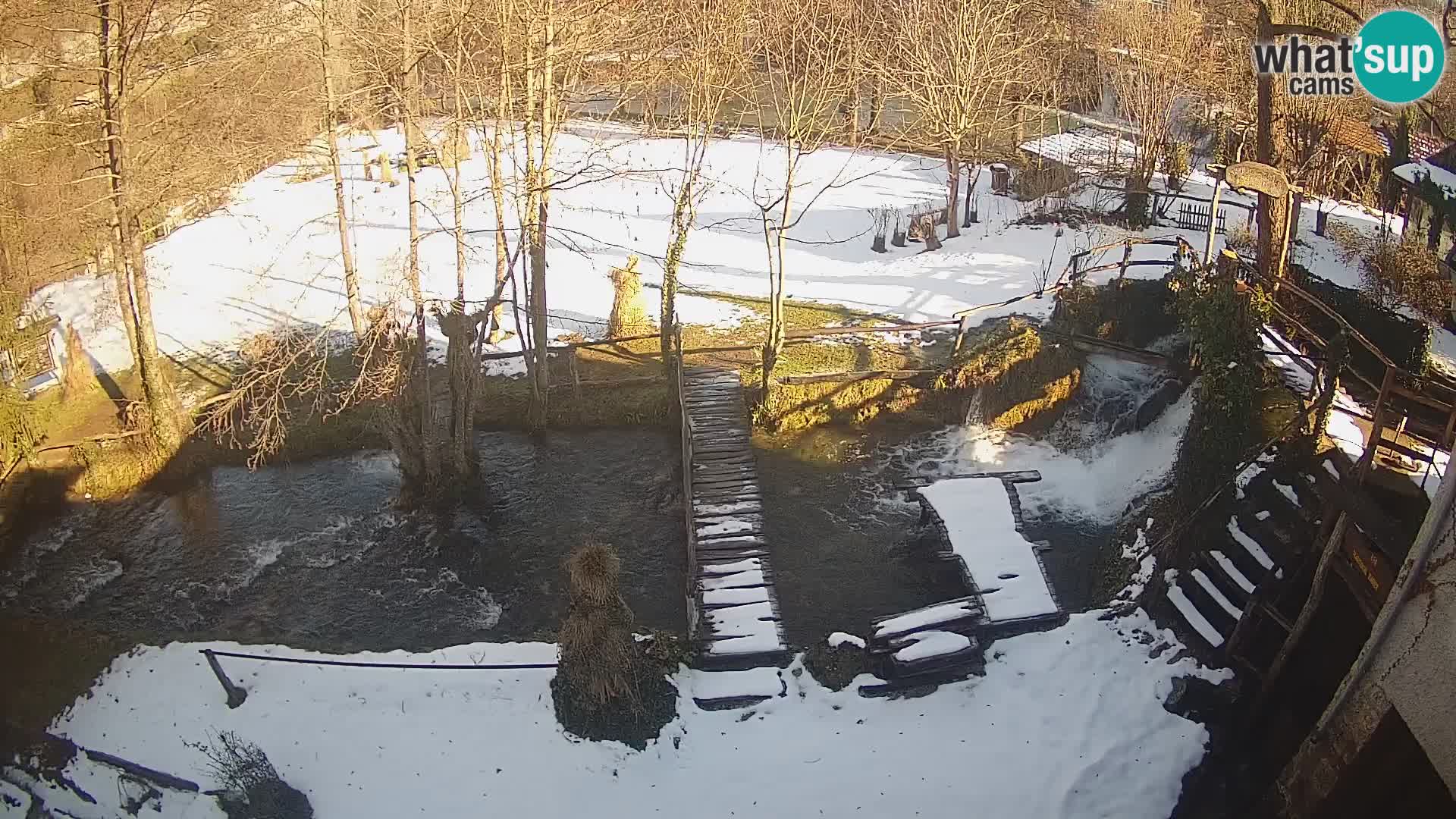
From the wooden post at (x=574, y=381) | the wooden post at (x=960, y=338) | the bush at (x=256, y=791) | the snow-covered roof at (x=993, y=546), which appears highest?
the wooden post at (x=960, y=338)

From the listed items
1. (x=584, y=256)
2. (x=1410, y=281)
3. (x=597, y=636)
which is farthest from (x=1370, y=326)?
(x=584, y=256)

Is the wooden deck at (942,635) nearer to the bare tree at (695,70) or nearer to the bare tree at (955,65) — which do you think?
the bare tree at (695,70)

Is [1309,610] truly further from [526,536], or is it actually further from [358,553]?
[358,553]

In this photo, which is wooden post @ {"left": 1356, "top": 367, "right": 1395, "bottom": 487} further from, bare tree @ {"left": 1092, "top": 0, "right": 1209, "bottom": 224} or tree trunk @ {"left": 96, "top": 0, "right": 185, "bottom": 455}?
tree trunk @ {"left": 96, "top": 0, "right": 185, "bottom": 455}

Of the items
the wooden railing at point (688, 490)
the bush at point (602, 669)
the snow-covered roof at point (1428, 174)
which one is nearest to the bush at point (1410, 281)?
the snow-covered roof at point (1428, 174)

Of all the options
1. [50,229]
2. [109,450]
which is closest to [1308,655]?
[109,450]

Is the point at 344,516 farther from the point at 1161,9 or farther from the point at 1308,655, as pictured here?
the point at 1161,9

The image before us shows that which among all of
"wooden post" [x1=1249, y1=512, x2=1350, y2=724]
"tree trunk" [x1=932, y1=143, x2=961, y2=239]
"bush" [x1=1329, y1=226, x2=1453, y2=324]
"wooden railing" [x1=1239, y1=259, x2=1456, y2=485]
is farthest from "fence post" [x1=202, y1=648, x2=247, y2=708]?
"tree trunk" [x1=932, y1=143, x2=961, y2=239]
